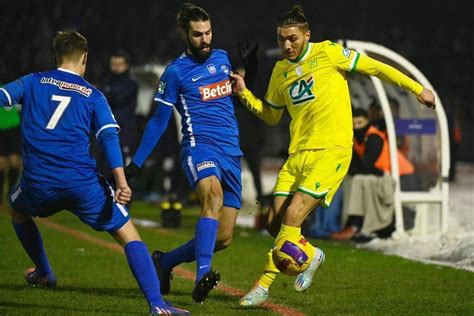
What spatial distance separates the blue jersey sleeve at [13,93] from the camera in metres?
8.74

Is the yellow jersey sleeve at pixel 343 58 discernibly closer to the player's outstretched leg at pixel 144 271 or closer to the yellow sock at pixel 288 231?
the yellow sock at pixel 288 231

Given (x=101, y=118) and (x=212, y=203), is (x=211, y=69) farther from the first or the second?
(x=101, y=118)

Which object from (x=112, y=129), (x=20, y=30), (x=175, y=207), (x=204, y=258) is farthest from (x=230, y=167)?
(x=20, y=30)

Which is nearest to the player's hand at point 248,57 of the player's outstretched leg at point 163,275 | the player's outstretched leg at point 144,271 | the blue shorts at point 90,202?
the player's outstretched leg at point 163,275

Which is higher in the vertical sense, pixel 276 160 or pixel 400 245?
pixel 400 245

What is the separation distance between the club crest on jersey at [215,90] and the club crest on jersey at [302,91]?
19.8 inches

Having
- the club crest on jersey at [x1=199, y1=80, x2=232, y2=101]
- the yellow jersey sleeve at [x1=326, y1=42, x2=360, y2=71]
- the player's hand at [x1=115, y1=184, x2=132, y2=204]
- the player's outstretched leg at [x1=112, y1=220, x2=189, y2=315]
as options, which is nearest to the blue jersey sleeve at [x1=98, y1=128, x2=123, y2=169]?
the player's hand at [x1=115, y1=184, x2=132, y2=204]

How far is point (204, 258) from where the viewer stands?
945 centimetres

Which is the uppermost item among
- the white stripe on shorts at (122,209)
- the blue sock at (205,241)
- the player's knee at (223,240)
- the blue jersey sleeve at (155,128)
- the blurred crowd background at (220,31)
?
the blue jersey sleeve at (155,128)

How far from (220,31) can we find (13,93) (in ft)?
51.6

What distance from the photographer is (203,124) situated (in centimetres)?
983

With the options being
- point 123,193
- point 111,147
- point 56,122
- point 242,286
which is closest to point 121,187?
point 123,193

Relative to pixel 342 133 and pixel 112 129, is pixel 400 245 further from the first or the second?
pixel 112 129

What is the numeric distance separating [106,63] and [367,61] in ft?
59.0
